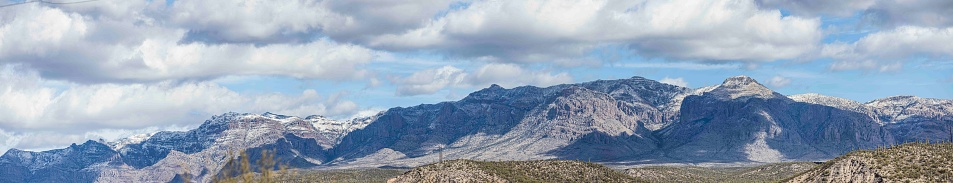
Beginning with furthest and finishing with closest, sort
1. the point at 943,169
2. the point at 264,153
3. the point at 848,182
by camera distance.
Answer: the point at 848,182, the point at 943,169, the point at 264,153

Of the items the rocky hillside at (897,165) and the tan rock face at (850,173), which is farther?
the tan rock face at (850,173)

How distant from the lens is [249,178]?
273ft

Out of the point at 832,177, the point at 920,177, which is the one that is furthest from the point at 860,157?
the point at 920,177

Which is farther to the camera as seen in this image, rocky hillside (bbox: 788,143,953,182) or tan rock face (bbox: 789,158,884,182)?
tan rock face (bbox: 789,158,884,182)

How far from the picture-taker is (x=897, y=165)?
18275 centimetres

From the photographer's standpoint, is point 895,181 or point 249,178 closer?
point 249,178

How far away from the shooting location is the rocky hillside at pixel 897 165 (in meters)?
176

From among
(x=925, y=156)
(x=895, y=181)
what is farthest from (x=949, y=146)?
(x=895, y=181)

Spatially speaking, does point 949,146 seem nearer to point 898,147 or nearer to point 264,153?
point 898,147

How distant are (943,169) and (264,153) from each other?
131m

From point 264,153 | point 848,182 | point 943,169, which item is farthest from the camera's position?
point 848,182

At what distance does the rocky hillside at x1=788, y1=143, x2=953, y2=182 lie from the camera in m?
176

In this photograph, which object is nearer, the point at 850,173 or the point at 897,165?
the point at 897,165

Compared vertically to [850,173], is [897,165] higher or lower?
higher
